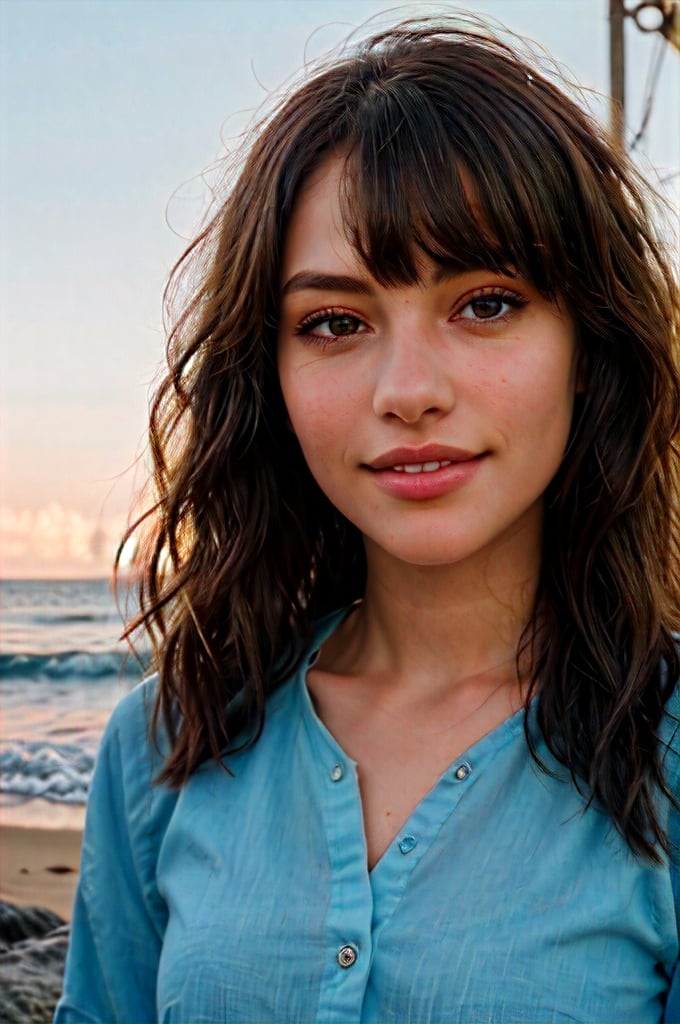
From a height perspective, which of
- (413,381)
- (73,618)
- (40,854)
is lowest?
(40,854)

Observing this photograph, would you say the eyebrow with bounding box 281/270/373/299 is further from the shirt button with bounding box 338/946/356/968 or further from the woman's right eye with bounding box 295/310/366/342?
the shirt button with bounding box 338/946/356/968

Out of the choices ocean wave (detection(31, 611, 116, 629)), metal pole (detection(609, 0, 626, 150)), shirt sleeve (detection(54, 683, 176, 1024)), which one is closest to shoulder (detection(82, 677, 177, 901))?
shirt sleeve (detection(54, 683, 176, 1024))

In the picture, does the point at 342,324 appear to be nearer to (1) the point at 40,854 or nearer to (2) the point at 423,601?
(2) the point at 423,601

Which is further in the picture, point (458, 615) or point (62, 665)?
point (62, 665)

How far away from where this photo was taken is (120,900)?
1725 millimetres

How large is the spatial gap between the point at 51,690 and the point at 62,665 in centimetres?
8

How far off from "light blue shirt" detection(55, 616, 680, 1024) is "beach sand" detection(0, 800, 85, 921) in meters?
1.96

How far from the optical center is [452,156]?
4.48 feet

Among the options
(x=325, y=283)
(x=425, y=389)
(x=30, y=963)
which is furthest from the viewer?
(x=30, y=963)

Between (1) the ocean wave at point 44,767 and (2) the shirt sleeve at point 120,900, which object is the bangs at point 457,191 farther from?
(1) the ocean wave at point 44,767

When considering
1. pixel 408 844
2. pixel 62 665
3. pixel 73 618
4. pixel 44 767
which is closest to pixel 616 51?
pixel 73 618

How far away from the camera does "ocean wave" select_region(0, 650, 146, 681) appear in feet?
11.4

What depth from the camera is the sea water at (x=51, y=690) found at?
11.3 ft

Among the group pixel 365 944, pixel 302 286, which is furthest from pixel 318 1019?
pixel 302 286
